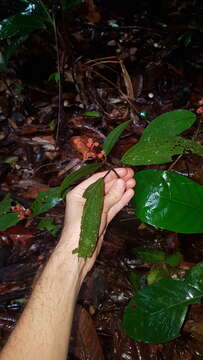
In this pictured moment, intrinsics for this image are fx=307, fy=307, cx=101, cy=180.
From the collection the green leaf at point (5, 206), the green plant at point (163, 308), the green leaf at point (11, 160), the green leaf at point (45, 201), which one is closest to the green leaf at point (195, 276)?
the green plant at point (163, 308)

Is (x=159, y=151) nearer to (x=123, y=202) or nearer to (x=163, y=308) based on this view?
(x=123, y=202)

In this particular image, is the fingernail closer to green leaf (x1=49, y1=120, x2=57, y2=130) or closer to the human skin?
the human skin

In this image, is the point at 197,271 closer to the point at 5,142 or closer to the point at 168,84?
the point at 168,84

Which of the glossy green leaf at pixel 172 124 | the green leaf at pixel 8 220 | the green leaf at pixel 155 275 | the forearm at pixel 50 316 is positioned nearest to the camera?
the forearm at pixel 50 316

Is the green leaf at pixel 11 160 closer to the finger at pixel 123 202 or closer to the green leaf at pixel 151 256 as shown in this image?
the finger at pixel 123 202

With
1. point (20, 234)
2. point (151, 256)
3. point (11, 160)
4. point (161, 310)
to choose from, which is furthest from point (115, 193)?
point (11, 160)

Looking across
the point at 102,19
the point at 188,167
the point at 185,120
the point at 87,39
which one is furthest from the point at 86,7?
the point at 185,120
